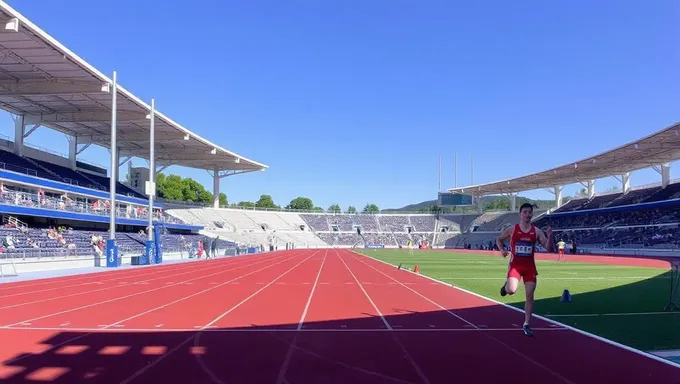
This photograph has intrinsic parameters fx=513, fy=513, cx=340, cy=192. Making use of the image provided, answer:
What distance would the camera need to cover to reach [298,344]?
24.6 feet

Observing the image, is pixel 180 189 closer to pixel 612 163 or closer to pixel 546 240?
pixel 612 163

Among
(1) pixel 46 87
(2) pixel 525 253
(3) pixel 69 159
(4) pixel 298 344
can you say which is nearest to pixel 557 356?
(2) pixel 525 253

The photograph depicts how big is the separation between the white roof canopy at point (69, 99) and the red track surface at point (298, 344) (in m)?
17.4

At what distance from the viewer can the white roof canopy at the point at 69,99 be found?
2584 centimetres

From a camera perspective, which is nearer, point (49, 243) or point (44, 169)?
point (49, 243)

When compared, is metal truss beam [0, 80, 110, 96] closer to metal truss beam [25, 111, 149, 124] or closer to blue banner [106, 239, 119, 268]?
metal truss beam [25, 111, 149, 124]

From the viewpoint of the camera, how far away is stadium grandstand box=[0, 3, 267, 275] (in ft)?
88.1

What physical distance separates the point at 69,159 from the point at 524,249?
48.6 meters

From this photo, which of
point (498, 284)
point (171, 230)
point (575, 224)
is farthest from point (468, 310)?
point (575, 224)

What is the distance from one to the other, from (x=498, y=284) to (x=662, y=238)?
35.0m

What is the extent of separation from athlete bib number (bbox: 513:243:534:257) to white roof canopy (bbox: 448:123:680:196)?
123 feet

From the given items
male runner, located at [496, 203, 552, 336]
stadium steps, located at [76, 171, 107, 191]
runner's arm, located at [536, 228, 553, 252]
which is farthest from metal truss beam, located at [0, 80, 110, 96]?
runner's arm, located at [536, 228, 553, 252]

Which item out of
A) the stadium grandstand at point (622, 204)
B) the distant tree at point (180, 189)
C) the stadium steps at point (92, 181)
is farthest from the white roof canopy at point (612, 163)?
the distant tree at point (180, 189)

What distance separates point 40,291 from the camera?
633 inches
